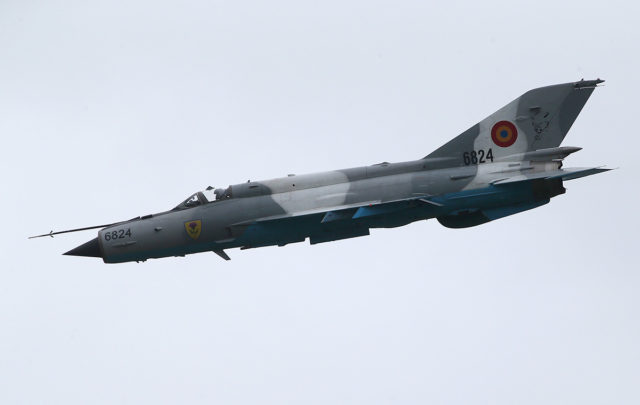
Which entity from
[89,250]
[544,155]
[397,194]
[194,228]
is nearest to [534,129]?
[544,155]

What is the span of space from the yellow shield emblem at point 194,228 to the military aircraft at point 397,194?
0.03m

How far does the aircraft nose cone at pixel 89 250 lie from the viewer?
41.8 meters

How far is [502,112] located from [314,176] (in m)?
6.58

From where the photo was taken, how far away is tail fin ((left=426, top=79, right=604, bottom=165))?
131ft

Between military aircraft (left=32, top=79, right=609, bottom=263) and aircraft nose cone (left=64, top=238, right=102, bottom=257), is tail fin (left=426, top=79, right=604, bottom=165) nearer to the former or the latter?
military aircraft (left=32, top=79, right=609, bottom=263)

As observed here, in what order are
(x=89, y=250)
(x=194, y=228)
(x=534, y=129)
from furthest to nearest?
1. (x=89, y=250)
2. (x=194, y=228)
3. (x=534, y=129)

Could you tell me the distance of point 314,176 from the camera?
133 ft

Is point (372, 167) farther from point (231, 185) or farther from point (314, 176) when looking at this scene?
point (231, 185)

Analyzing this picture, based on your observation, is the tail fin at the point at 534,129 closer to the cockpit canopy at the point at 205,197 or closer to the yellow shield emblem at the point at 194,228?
the cockpit canopy at the point at 205,197

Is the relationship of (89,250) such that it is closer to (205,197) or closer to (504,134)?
(205,197)

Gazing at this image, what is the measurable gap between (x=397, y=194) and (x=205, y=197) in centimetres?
667

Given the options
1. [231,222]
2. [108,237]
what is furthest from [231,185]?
[108,237]

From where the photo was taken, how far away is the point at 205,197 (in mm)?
41250

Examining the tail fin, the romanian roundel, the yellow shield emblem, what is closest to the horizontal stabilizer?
the tail fin
